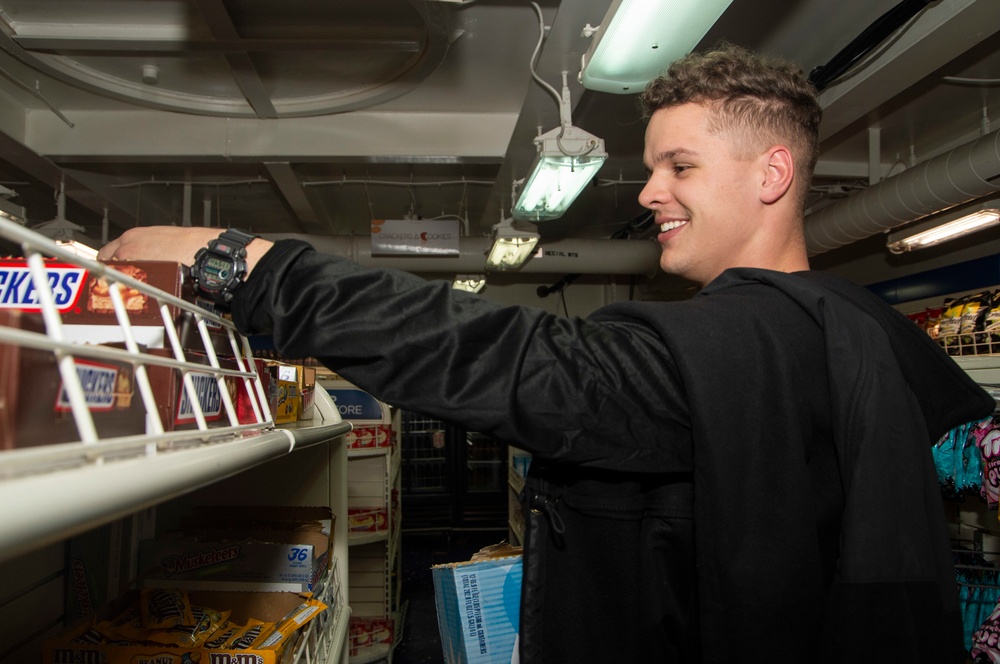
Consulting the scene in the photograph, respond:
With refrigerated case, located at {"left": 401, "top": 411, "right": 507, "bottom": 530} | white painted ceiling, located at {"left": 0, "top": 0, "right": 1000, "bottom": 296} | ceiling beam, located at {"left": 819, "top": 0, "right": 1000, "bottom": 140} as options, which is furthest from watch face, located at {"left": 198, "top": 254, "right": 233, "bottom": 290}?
refrigerated case, located at {"left": 401, "top": 411, "right": 507, "bottom": 530}

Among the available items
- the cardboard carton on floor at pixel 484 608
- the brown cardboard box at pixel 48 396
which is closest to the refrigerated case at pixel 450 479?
the cardboard carton on floor at pixel 484 608

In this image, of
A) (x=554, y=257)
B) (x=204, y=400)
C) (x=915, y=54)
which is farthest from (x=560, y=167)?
(x=554, y=257)

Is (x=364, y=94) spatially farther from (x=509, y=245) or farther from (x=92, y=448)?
(x=92, y=448)

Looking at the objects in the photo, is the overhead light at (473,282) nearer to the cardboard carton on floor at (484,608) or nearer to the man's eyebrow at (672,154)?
the man's eyebrow at (672,154)

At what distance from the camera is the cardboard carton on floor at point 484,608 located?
1120 millimetres

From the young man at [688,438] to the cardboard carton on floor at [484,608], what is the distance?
0.47 feet

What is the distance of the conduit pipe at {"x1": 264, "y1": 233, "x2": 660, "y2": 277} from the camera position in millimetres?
5707

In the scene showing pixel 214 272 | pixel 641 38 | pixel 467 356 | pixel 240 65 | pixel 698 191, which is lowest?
pixel 467 356

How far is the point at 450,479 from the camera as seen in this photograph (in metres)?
8.07

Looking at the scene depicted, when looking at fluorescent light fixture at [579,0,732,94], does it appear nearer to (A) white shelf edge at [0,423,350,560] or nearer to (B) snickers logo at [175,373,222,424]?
(B) snickers logo at [175,373,222,424]

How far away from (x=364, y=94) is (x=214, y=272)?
138 inches

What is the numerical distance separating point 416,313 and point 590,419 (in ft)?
0.90

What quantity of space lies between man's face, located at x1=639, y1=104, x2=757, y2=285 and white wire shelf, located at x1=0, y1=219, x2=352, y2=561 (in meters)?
0.86

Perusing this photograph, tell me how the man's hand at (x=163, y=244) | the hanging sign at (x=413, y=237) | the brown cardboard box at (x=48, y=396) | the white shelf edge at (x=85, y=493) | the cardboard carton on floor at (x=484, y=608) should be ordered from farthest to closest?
the hanging sign at (x=413, y=237)
the cardboard carton on floor at (x=484, y=608)
the man's hand at (x=163, y=244)
the brown cardboard box at (x=48, y=396)
the white shelf edge at (x=85, y=493)
